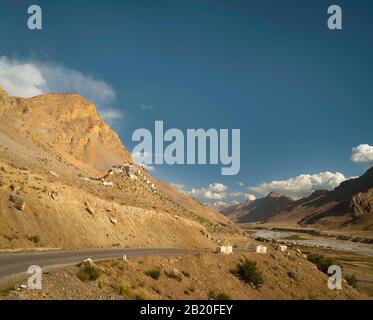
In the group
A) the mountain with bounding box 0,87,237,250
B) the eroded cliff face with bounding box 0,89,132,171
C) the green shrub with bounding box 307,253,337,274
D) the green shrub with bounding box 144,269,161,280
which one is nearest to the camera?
the green shrub with bounding box 144,269,161,280

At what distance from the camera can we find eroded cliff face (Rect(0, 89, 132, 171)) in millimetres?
101631

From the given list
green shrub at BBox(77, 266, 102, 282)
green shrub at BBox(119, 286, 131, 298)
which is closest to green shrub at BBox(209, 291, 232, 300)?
green shrub at BBox(119, 286, 131, 298)

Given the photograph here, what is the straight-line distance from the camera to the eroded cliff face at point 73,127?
333 ft

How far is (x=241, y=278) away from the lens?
2575 cm

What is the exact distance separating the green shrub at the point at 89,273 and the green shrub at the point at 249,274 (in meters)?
13.1

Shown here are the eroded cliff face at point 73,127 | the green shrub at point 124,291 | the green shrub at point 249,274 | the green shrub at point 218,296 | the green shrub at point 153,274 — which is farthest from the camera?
the eroded cliff face at point 73,127

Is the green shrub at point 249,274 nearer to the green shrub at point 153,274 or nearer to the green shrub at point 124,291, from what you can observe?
the green shrub at point 153,274

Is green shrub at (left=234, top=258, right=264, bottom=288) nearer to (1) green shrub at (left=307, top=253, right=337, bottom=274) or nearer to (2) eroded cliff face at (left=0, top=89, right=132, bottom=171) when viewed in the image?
(1) green shrub at (left=307, top=253, right=337, bottom=274)

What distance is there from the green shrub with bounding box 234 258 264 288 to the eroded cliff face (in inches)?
3125

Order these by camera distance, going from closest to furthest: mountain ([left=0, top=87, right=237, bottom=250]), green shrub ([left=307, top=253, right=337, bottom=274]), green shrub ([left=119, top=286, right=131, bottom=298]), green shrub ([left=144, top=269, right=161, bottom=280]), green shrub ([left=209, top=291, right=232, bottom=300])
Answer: green shrub ([left=119, top=286, right=131, bottom=298]) < green shrub ([left=144, top=269, right=161, bottom=280]) < green shrub ([left=209, top=291, right=232, bottom=300]) < mountain ([left=0, top=87, right=237, bottom=250]) < green shrub ([left=307, top=253, right=337, bottom=274])

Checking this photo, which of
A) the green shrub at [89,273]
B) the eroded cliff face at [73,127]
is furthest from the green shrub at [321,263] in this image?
the eroded cliff face at [73,127]
